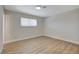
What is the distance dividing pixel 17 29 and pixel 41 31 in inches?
18.1

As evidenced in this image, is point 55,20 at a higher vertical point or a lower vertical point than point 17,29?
higher

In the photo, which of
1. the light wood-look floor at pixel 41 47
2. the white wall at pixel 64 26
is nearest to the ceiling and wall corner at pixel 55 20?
the white wall at pixel 64 26

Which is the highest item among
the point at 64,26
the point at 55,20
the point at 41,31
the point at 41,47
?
the point at 55,20

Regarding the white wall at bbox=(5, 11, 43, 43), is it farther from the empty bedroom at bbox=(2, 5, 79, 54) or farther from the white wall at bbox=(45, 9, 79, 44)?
the white wall at bbox=(45, 9, 79, 44)

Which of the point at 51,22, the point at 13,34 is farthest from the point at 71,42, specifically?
the point at 13,34

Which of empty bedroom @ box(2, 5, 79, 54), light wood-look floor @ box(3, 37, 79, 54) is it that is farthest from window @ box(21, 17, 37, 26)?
light wood-look floor @ box(3, 37, 79, 54)

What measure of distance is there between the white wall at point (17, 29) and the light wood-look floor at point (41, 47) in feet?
0.31

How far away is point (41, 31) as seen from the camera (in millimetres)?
1662

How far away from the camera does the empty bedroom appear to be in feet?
4.93

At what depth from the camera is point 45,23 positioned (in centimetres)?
172

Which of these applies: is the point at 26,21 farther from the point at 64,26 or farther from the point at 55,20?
the point at 64,26

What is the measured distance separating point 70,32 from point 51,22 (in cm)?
42

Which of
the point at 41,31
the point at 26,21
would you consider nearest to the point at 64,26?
the point at 41,31

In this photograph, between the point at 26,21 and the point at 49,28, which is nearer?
the point at 26,21
